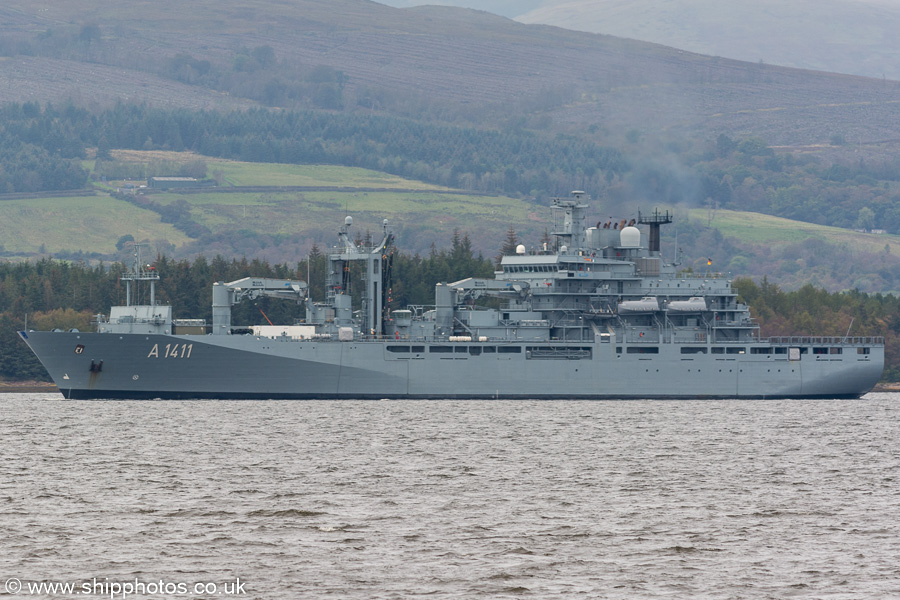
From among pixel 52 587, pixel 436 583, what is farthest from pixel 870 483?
pixel 52 587

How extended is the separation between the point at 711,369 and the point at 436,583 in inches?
1974

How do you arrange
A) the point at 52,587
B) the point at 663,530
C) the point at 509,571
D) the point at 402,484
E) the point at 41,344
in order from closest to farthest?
the point at 52,587 → the point at 509,571 → the point at 663,530 → the point at 402,484 → the point at 41,344

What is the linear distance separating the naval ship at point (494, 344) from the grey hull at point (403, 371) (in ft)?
0.23

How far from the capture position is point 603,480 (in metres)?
37.6

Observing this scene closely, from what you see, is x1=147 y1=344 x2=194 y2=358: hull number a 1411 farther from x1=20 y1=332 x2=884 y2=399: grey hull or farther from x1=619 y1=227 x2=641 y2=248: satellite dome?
x1=619 y1=227 x2=641 y2=248: satellite dome

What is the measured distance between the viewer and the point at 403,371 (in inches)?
2707

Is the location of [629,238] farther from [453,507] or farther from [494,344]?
[453,507]

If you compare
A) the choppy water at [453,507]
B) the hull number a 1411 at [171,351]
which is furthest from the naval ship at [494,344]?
the choppy water at [453,507]

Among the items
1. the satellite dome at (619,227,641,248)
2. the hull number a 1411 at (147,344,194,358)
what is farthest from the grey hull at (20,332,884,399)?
the satellite dome at (619,227,641,248)

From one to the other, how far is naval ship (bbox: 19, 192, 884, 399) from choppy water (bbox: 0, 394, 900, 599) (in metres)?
9.89

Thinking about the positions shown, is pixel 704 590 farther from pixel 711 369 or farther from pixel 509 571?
pixel 711 369

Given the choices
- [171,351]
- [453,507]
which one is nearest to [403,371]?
[171,351]

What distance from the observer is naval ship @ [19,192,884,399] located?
66188 millimetres

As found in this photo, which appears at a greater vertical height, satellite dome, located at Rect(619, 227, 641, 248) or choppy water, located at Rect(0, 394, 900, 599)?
satellite dome, located at Rect(619, 227, 641, 248)
